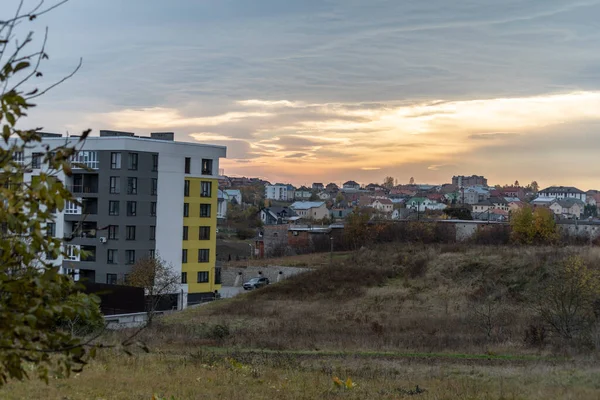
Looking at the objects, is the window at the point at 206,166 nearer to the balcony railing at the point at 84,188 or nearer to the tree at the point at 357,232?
the balcony railing at the point at 84,188

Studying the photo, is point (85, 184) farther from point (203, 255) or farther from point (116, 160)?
point (203, 255)

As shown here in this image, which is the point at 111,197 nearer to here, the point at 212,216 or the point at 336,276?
the point at 212,216

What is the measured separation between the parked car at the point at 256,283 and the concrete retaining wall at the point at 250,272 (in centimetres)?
81

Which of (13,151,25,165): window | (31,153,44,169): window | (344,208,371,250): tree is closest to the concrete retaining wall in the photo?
(344,208,371,250): tree

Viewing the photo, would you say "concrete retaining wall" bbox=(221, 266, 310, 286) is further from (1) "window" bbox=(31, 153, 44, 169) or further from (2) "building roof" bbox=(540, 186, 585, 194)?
(2) "building roof" bbox=(540, 186, 585, 194)

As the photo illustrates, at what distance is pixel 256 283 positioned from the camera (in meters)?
56.4

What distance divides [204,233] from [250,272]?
926cm

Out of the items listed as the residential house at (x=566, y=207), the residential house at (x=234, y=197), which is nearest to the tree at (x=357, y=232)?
the residential house at (x=566, y=207)

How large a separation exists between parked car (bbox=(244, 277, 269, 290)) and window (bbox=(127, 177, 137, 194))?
13.5 meters

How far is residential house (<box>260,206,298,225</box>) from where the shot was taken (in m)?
120

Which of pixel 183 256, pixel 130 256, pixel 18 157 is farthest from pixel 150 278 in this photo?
pixel 18 157

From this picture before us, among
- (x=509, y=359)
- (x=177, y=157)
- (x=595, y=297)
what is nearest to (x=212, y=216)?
(x=177, y=157)

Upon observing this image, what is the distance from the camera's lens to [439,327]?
3080cm

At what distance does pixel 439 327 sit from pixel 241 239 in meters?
72.5
